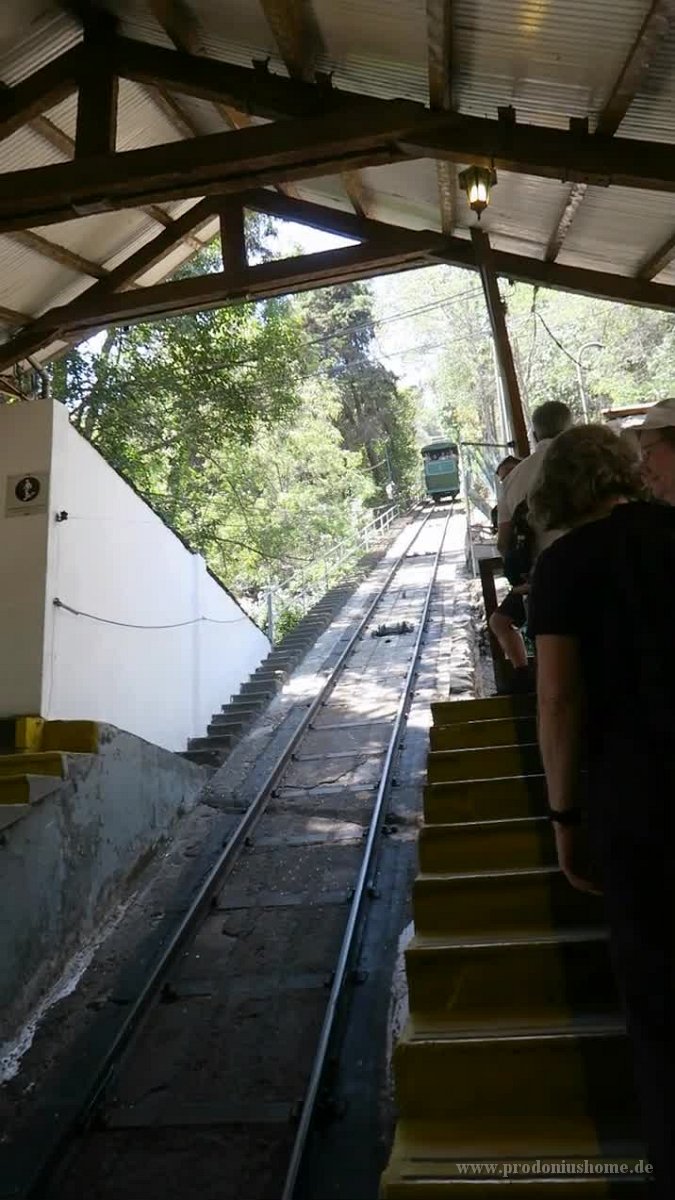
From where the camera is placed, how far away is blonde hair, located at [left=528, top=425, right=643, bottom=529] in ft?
5.74

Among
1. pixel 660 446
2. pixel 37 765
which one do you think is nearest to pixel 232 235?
pixel 37 765

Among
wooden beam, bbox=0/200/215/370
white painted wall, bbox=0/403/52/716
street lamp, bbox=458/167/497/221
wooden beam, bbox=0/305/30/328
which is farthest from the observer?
wooden beam, bbox=0/200/215/370

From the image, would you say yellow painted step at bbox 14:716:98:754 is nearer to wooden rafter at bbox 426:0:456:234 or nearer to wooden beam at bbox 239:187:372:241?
wooden rafter at bbox 426:0:456:234

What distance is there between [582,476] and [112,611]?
535 centimetres

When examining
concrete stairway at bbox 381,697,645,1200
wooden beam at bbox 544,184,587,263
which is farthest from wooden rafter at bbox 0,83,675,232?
concrete stairway at bbox 381,697,645,1200

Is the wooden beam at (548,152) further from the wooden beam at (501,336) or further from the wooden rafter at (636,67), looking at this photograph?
the wooden beam at (501,336)

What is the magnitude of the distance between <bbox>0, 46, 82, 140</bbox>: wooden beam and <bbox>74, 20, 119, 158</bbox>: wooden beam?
9cm

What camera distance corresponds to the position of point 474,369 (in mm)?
33469

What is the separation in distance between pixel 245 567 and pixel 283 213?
419 inches

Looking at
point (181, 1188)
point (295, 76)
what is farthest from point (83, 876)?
point (295, 76)

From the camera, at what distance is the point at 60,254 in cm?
701

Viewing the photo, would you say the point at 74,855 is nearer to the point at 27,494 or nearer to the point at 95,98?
the point at 27,494

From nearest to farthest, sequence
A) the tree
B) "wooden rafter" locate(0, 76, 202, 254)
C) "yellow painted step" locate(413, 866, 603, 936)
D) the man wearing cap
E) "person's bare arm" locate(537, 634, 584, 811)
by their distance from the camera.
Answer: "person's bare arm" locate(537, 634, 584, 811) < the man wearing cap < "yellow painted step" locate(413, 866, 603, 936) < "wooden rafter" locate(0, 76, 202, 254) < the tree

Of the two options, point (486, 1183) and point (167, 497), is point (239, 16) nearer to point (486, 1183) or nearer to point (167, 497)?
point (486, 1183)
